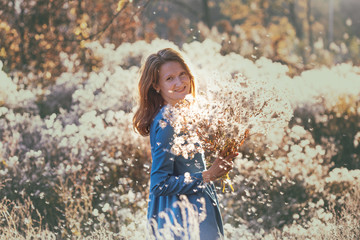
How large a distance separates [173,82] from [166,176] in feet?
2.04

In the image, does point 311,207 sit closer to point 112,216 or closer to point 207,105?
point 112,216

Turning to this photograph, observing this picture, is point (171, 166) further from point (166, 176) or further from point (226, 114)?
point (226, 114)

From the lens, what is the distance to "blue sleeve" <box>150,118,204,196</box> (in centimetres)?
281

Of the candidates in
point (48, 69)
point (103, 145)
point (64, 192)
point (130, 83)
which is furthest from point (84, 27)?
point (64, 192)

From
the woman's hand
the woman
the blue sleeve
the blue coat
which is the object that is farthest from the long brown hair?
the woman's hand

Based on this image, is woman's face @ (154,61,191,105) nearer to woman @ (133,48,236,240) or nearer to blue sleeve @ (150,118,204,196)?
woman @ (133,48,236,240)

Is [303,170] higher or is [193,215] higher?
[303,170]

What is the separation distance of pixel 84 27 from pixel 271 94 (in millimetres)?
4826

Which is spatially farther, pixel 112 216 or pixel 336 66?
pixel 336 66

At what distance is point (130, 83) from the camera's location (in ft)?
20.1

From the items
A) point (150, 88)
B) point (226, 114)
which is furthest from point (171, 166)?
point (150, 88)

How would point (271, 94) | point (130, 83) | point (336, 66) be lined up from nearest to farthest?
point (271, 94) < point (130, 83) < point (336, 66)

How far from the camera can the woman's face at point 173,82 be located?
311 centimetres

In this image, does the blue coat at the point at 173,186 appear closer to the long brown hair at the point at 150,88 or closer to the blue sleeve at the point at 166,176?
the blue sleeve at the point at 166,176
